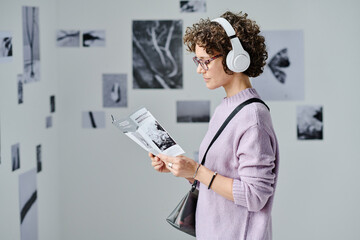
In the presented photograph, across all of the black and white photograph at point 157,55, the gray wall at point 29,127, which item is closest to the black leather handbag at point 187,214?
the gray wall at point 29,127

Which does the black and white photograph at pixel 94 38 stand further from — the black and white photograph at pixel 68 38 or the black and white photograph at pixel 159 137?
the black and white photograph at pixel 159 137

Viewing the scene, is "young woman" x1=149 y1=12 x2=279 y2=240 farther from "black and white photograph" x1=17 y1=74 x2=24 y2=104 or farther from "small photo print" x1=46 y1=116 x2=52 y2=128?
"small photo print" x1=46 y1=116 x2=52 y2=128

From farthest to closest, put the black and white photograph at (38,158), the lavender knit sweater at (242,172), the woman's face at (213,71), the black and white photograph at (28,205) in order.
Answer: the black and white photograph at (38,158) < the black and white photograph at (28,205) < the woman's face at (213,71) < the lavender knit sweater at (242,172)

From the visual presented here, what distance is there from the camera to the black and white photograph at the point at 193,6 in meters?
2.70

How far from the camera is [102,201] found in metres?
2.85

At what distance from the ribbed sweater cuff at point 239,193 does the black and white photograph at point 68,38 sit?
1562 mm

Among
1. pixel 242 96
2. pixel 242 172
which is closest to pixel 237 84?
pixel 242 96

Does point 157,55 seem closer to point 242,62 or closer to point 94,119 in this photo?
point 94,119

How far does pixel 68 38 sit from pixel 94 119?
1.51ft

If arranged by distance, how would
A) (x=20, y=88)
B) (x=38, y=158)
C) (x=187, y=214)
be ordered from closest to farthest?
(x=187, y=214) < (x=20, y=88) < (x=38, y=158)

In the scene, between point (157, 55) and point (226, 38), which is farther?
point (157, 55)

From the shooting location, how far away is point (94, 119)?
110 inches

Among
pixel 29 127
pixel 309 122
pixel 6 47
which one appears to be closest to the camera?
pixel 6 47

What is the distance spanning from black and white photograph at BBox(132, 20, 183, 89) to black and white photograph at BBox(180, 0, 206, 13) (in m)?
0.10
